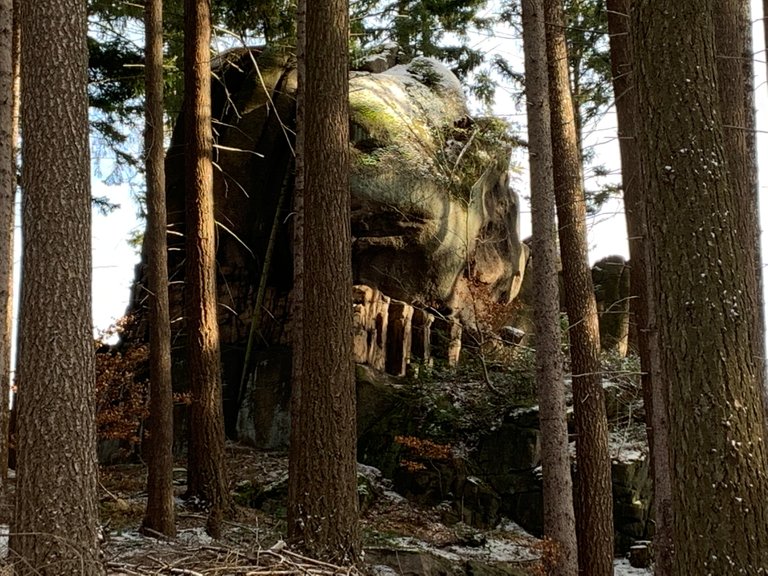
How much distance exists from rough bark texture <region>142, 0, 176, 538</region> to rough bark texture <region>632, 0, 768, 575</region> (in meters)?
5.66

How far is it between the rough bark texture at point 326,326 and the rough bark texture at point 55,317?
2.27m

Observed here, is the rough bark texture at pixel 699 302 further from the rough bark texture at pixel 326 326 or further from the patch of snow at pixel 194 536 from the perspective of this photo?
the patch of snow at pixel 194 536

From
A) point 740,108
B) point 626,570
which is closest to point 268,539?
point 626,570

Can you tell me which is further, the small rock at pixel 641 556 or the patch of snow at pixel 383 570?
the small rock at pixel 641 556

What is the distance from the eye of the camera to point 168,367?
814 centimetres

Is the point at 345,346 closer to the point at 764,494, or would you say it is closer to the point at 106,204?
the point at 764,494

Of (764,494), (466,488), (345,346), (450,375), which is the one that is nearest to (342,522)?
(345,346)

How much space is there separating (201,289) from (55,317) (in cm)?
510

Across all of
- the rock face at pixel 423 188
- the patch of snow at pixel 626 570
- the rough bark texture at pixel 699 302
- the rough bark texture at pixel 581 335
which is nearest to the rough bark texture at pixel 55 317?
the rough bark texture at pixel 699 302

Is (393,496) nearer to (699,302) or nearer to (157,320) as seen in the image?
(157,320)

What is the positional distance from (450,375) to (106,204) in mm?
7486

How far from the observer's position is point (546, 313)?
8.05m

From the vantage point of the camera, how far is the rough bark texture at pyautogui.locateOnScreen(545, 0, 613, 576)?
8.36m

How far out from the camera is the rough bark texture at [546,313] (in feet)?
25.2
